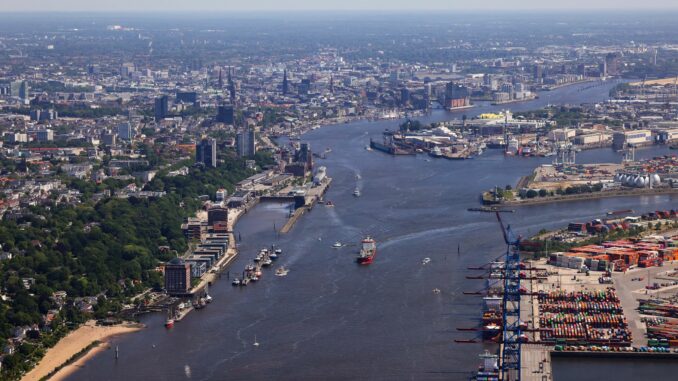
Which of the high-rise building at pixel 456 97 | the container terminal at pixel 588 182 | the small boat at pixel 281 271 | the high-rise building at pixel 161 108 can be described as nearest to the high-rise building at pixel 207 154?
the container terminal at pixel 588 182

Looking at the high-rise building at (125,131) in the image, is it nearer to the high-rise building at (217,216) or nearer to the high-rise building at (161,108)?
the high-rise building at (161,108)

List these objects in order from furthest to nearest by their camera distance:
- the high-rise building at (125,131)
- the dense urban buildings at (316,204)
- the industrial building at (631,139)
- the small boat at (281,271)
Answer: the high-rise building at (125,131) < the industrial building at (631,139) < the small boat at (281,271) < the dense urban buildings at (316,204)

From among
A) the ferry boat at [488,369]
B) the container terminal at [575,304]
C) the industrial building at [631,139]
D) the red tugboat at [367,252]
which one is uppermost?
the ferry boat at [488,369]

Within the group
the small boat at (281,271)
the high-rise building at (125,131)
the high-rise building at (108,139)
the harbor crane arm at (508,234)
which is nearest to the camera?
the small boat at (281,271)

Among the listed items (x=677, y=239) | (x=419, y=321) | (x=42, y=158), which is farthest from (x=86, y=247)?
(x=42, y=158)

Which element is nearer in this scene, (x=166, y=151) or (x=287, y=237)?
(x=287, y=237)

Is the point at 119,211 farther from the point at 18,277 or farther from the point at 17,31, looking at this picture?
the point at 17,31

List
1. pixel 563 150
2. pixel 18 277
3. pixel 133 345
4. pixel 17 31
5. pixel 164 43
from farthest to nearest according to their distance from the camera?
1. pixel 17 31
2. pixel 164 43
3. pixel 563 150
4. pixel 18 277
5. pixel 133 345
